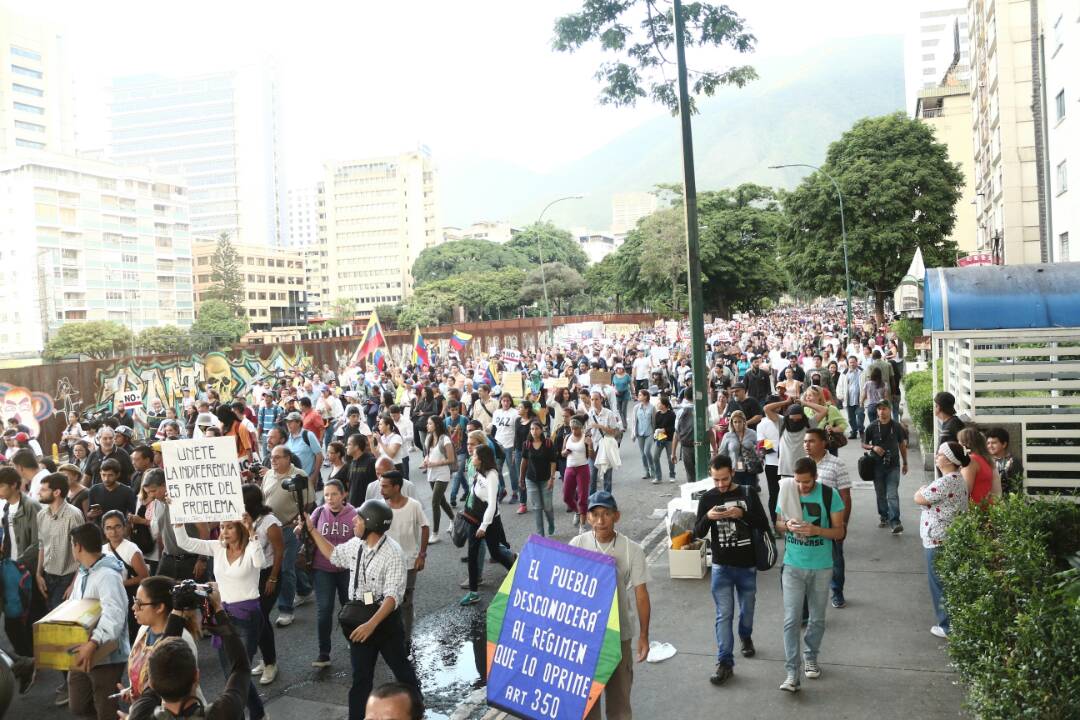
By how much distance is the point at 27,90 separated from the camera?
112812mm

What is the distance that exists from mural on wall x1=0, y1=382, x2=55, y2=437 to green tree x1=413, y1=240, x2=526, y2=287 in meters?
96.5

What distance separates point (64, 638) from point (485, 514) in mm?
4069

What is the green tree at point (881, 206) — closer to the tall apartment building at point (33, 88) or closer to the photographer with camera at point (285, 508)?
the photographer with camera at point (285, 508)

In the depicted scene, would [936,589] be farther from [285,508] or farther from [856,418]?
[856,418]

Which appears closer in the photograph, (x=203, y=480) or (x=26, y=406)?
(x=203, y=480)

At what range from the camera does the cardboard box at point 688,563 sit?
9164 millimetres

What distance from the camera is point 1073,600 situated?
14.6 ft

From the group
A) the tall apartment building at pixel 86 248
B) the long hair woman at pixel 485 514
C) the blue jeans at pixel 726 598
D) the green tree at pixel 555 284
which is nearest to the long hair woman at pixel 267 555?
the long hair woman at pixel 485 514

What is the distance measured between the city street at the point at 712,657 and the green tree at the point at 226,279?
349 feet

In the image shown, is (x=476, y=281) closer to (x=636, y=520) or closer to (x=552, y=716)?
(x=636, y=520)

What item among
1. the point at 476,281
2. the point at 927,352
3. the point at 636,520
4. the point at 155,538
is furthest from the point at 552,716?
the point at 476,281

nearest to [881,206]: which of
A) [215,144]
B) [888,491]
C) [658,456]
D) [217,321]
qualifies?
[658,456]

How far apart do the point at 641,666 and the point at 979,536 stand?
108 inches

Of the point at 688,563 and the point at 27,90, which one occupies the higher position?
the point at 27,90
